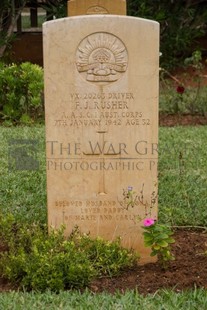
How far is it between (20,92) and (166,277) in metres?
6.05

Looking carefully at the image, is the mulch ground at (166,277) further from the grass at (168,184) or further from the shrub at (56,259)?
the grass at (168,184)

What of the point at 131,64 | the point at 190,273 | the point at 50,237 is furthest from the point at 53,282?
the point at 131,64

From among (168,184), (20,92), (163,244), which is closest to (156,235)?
(163,244)

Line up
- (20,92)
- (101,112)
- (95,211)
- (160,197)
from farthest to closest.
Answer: (20,92) → (160,197) → (95,211) → (101,112)

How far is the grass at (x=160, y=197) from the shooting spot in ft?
12.1

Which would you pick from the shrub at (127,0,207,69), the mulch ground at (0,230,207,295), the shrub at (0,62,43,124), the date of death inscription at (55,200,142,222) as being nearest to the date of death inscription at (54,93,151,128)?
the date of death inscription at (55,200,142,222)

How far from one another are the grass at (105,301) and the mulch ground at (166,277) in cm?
15

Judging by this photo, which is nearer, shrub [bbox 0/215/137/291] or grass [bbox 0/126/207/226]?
shrub [bbox 0/215/137/291]

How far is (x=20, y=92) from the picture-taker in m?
9.73

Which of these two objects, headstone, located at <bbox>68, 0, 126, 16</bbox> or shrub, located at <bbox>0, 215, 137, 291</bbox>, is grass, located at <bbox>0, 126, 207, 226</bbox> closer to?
shrub, located at <bbox>0, 215, 137, 291</bbox>

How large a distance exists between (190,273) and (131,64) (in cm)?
136

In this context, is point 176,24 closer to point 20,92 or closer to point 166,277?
point 20,92

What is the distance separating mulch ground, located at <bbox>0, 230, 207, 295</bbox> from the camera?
13.1 feet

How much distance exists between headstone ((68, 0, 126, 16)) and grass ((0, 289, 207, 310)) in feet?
5.90
